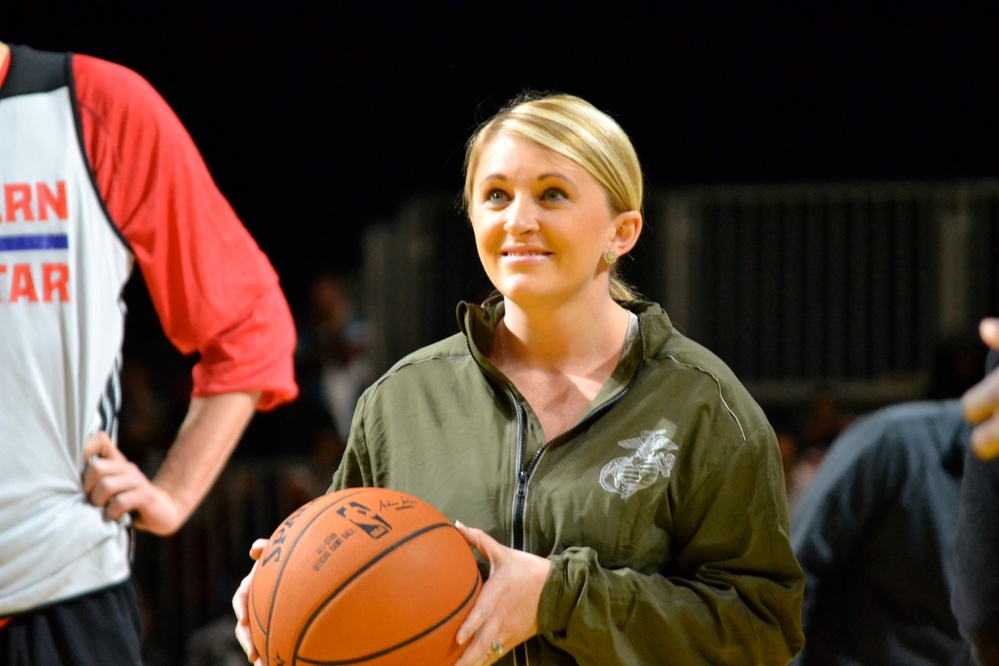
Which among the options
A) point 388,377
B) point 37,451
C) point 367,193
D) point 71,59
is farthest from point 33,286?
point 367,193

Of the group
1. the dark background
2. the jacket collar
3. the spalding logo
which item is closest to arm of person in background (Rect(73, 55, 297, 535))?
the jacket collar

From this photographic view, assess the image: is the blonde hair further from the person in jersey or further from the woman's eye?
the person in jersey

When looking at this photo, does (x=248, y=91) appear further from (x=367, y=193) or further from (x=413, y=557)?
(x=413, y=557)

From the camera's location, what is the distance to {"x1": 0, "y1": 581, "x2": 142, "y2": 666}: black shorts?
203 centimetres

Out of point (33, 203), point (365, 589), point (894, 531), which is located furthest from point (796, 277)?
point (365, 589)

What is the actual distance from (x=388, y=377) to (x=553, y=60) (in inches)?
260

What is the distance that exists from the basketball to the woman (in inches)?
1.5

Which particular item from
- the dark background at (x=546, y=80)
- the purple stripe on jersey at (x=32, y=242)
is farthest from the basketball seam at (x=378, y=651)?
the dark background at (x=546, y=80)

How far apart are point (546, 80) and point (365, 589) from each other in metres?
6.65

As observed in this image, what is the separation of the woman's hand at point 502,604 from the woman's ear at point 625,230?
0.53 m

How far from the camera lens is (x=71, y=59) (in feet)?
7.24

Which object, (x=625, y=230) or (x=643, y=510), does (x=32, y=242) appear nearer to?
(x=625, y=230)

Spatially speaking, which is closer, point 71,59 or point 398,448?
point 398,448

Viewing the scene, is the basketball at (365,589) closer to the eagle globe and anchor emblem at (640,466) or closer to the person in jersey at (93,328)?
the eagle globe and anchor emblem at (640,466)
